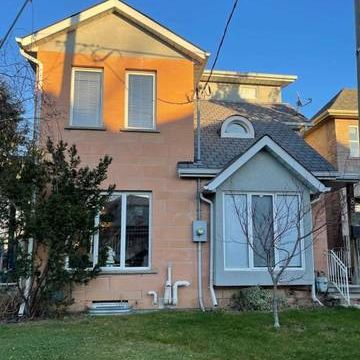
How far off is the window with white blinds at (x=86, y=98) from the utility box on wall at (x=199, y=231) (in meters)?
3.56

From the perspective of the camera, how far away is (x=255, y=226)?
11719mm

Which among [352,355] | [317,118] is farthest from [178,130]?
[317,118]

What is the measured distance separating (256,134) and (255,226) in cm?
369

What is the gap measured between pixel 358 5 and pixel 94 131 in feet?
29.2

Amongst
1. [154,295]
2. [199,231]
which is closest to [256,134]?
[199,231]

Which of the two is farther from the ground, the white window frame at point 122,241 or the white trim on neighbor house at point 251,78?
the white trim on neighbor house at point 251,78

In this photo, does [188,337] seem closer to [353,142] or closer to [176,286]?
[176,286]

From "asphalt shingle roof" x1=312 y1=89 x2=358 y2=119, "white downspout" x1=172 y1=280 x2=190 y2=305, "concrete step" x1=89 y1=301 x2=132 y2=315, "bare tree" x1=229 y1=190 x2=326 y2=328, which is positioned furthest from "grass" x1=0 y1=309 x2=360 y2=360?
"asphalt shingle roof" x1=312 y1=89 x2=358 y2=119

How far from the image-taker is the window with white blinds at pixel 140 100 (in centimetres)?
1259

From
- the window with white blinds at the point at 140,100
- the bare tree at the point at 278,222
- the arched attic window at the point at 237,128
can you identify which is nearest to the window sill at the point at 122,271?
the bare tree at the point at 278,222

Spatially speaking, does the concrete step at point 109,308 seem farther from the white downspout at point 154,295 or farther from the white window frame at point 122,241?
the white window frame at point 122,241

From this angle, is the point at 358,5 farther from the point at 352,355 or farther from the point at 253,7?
the point at 253,7

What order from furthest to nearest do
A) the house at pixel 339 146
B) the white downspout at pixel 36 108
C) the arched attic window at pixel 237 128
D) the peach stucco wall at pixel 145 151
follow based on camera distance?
the house at pixel 339 146 → the arched attic window at pixel 237 128 → the peach stucco wall at pixel 145 151 → the white downspout at pixel 36 108

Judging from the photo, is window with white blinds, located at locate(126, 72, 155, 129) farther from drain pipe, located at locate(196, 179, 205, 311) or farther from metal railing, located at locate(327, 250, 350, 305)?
metal railing, located at locate(327, 250, 350, 305)
